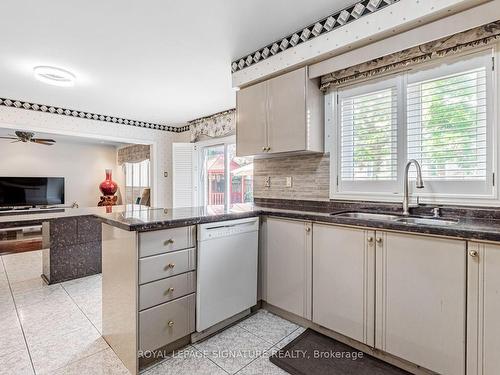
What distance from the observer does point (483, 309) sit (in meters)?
1.30

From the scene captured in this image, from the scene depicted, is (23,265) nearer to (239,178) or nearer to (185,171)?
(185,171)

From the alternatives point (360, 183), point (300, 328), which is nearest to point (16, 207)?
point (300, 328)

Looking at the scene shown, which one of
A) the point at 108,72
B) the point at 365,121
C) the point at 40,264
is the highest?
the point at 108,72

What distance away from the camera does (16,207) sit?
19.0 feet

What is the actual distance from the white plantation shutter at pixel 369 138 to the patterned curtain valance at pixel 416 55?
4.7 inches

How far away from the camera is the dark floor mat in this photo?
161cm

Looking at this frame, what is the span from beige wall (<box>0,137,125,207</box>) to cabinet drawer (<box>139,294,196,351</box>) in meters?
6.27

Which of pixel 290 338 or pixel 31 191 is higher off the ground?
pixel 31 191

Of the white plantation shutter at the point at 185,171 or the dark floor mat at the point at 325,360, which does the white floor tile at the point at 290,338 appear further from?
the white plantation shutter at the point at 185,171

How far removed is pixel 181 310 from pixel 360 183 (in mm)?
1697

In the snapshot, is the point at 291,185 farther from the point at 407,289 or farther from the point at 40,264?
the point at 40,264

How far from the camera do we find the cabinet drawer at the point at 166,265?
158 centimetres

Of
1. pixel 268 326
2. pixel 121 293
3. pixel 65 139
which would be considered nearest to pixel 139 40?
pixel 121 293

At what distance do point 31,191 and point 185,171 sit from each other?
378 cm
